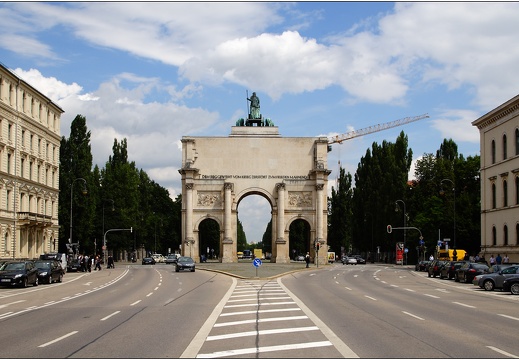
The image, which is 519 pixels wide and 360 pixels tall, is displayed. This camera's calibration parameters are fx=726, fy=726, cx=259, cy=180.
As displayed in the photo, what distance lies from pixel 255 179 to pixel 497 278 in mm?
58555

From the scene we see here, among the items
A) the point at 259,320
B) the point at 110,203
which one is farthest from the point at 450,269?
the point at 110,203

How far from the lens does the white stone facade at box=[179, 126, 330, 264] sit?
9381 centimetres

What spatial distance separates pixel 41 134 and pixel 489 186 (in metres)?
44.9

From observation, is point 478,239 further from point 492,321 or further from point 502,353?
point 502,353

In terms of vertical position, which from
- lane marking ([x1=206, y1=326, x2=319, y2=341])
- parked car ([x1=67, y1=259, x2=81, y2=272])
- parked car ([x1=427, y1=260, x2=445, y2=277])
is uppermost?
lane marking ([x1=206, y1=326, x2=319, y2=341])

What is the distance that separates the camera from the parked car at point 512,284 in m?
35.4

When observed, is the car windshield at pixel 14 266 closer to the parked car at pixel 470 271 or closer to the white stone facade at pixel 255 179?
the parked car at pixel 470 271

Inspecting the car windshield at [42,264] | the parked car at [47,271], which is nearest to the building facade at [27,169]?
the parked car at [47,271]

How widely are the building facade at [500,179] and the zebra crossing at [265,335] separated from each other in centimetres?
4283

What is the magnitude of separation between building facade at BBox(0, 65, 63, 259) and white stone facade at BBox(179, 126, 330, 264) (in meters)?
19.7

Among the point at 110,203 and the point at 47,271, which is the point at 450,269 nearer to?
the point at 47,271

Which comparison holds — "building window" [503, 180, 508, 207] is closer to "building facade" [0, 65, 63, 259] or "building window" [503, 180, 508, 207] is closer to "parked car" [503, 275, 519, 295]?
"parked car" [503, 275, 519, 295]

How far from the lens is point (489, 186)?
70438mm

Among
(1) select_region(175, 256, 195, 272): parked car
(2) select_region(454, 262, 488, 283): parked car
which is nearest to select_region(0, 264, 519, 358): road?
(2) select_region(454, 262, 488, 283): parked car
